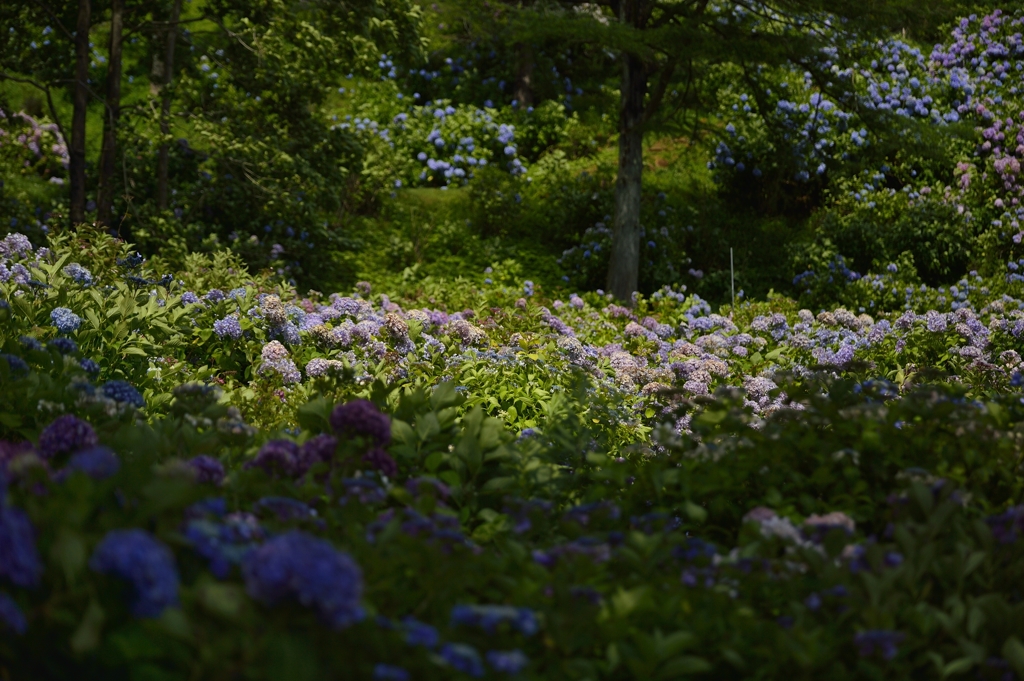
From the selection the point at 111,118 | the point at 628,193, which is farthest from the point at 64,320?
the point at 628,193

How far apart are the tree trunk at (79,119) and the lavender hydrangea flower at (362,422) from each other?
6220 millimetres

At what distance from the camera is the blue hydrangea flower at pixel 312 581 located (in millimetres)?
1243

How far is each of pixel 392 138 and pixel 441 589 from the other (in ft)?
39.4

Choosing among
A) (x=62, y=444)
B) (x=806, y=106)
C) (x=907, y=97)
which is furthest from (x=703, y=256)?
(x=62, y=444)

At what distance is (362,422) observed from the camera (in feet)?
7.61

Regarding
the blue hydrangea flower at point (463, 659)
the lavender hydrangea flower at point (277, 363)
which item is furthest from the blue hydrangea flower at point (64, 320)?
the blue hydrangea flower at point (463, 659)

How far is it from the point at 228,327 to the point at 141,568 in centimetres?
360

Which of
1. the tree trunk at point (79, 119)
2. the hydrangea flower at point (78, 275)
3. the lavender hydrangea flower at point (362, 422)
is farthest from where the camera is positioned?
the tree trunk at point (79, 119)

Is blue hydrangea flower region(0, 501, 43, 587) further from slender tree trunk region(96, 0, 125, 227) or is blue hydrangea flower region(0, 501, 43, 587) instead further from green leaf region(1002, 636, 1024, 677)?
slender tree trunk region(96, 0, 125, 227)

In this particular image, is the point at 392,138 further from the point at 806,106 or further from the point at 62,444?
the point at 62,444

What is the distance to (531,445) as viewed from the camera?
2549mm

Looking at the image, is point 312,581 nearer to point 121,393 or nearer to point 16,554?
point 16,554

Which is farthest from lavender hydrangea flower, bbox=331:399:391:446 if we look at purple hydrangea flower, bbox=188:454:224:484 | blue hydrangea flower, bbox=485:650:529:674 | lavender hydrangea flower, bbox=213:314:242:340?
lavender hydrangea flower, bbox=213:314:242:340

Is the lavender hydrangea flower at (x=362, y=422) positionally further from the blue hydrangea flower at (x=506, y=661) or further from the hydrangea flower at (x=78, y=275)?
the hydrangea flower at (x=78, y=275)
